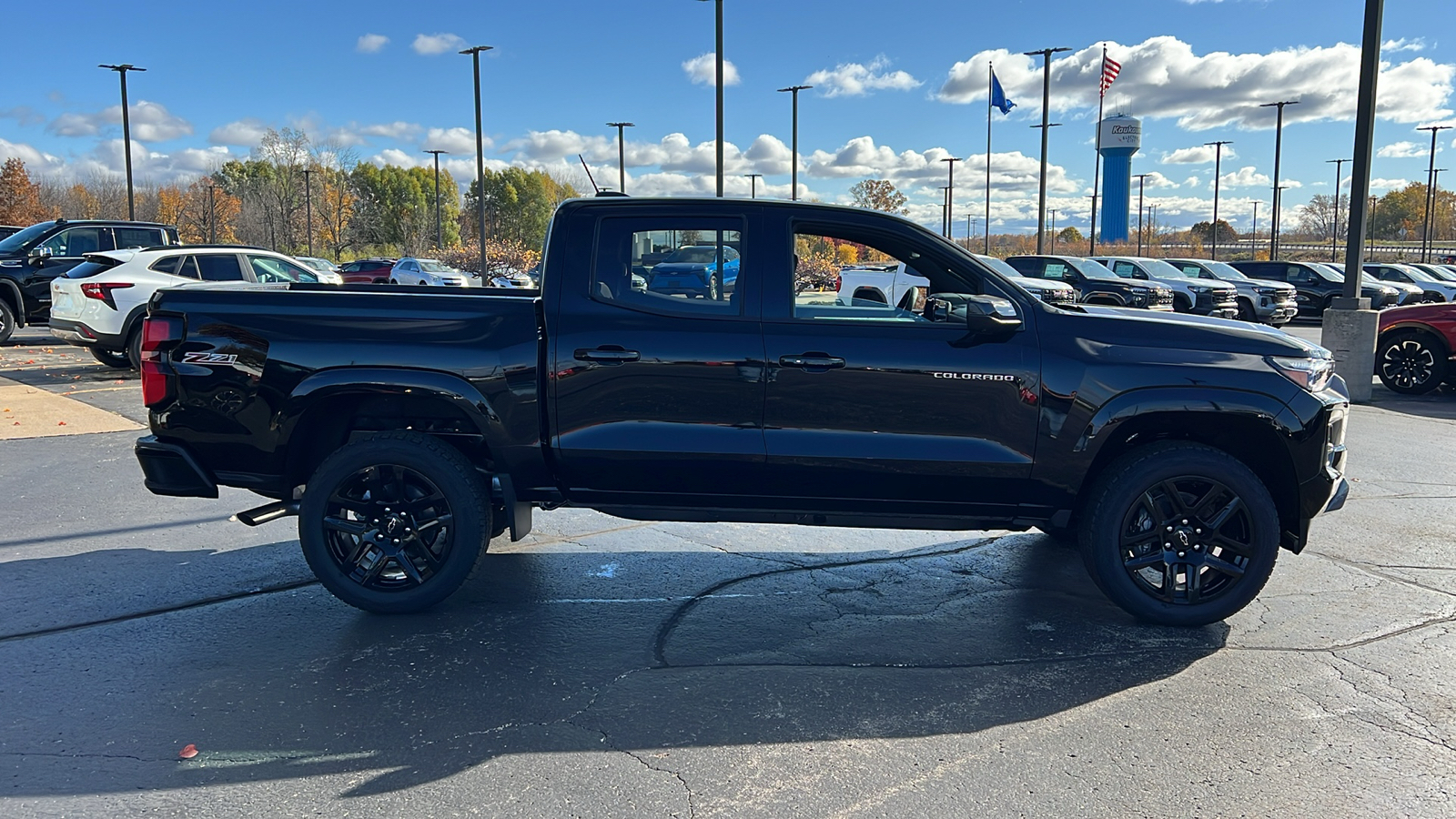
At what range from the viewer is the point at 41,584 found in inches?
203

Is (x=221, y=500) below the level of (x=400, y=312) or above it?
below

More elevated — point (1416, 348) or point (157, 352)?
point (157, 352)

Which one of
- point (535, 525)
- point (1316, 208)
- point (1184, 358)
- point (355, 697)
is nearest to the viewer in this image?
point (355, 697)

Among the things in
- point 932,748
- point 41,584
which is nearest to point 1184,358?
point 932,748

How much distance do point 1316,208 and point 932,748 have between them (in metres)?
122

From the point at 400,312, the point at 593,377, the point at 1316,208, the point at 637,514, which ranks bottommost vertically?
the point at 637,514

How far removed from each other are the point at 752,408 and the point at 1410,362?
1213 centimetres

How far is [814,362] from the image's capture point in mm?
4457

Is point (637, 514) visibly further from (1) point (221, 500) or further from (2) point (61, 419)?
(2) point (61, 419)

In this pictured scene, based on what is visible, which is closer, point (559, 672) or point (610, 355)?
point (559, 672)

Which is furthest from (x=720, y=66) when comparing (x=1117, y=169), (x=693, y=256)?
(x=1117, y=169)

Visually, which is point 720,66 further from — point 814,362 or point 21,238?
point 814,362

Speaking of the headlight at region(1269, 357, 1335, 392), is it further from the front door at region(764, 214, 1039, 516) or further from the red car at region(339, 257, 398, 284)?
the red car at region(339, 257, 398, 284)

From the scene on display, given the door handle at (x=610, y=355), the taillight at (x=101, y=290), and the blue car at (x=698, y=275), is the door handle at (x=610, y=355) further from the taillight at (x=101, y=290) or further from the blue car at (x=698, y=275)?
the taillight at (x=101, y=290)
